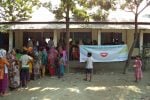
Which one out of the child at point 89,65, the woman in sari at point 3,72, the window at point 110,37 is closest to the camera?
the woman in sari at point 3,72

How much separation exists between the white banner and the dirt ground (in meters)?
0.80

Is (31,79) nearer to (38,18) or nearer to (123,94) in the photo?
(123,94)

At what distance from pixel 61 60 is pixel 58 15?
2942 mm

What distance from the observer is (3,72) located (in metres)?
14.2

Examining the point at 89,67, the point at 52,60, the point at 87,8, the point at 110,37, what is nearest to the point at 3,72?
the point at 89,67

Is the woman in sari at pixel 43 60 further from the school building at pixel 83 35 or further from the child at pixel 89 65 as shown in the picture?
the school building at pixel 83 35

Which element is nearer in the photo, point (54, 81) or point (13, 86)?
point (13, 86)

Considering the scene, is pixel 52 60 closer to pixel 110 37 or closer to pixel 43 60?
pixel 43 60

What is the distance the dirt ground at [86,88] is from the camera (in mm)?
14281

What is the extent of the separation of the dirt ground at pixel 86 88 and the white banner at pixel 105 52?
805 mm

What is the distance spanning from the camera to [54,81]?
17.5 m

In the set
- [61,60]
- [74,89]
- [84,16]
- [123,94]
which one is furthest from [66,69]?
[123,94]

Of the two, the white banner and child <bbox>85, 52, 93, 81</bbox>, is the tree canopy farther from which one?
child <bbox>85, 52, 93, 81</bbox>

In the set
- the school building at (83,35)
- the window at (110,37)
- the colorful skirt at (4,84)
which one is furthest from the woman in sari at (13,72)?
the window at (110,37)
